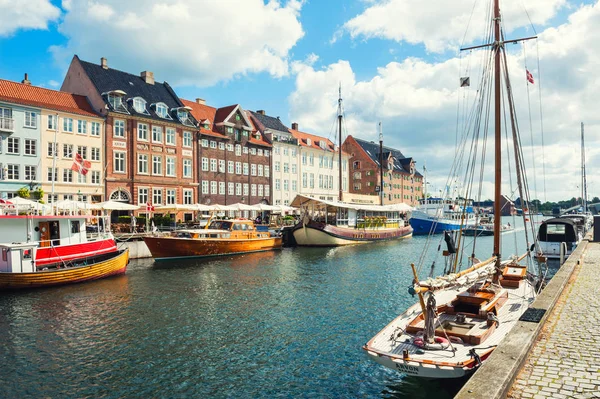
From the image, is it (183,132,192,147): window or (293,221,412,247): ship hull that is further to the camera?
(183,132,192,147): window

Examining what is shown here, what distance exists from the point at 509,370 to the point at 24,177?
45.6 m

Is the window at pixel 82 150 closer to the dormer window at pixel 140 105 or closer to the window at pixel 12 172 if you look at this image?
the window at pixel 12 172

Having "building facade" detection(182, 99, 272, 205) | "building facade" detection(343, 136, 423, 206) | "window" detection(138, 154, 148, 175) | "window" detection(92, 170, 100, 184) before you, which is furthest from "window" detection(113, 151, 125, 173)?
"building facade" detection(343, 136, 423, 206)

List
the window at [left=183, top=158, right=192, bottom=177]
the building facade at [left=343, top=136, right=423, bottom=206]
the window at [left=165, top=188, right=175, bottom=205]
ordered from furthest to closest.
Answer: the building facade at [left=343, top=136, right=423, bottom=206], the window at [left=183, top=158, right=192, bottom=177], the window at [left=165, top=188, right=175, bottom=205]

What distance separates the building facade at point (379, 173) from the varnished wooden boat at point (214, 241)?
2049 inches

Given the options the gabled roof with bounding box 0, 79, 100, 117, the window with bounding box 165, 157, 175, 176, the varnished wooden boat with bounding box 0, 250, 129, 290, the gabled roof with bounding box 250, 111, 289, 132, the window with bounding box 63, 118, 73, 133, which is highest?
the gabled roof with bounding box 250, 111, 289, 132

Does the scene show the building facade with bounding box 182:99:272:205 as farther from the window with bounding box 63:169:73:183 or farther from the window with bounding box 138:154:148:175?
the window with bounding box 63:169:73:183

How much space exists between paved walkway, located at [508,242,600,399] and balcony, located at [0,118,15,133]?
44948mm

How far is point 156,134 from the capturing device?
53.5m

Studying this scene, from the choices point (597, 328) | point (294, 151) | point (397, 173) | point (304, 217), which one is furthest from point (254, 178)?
point (597, 328)

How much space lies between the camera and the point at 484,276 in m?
15.3

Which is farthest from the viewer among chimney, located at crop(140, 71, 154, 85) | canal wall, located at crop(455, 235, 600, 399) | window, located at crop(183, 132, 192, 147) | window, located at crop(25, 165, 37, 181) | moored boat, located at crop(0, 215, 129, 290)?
chimney, located at crop(140, 71, 154, 85)

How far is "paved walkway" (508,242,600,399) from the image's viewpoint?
7859mm

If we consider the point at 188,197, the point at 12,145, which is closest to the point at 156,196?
the point at 188,197
